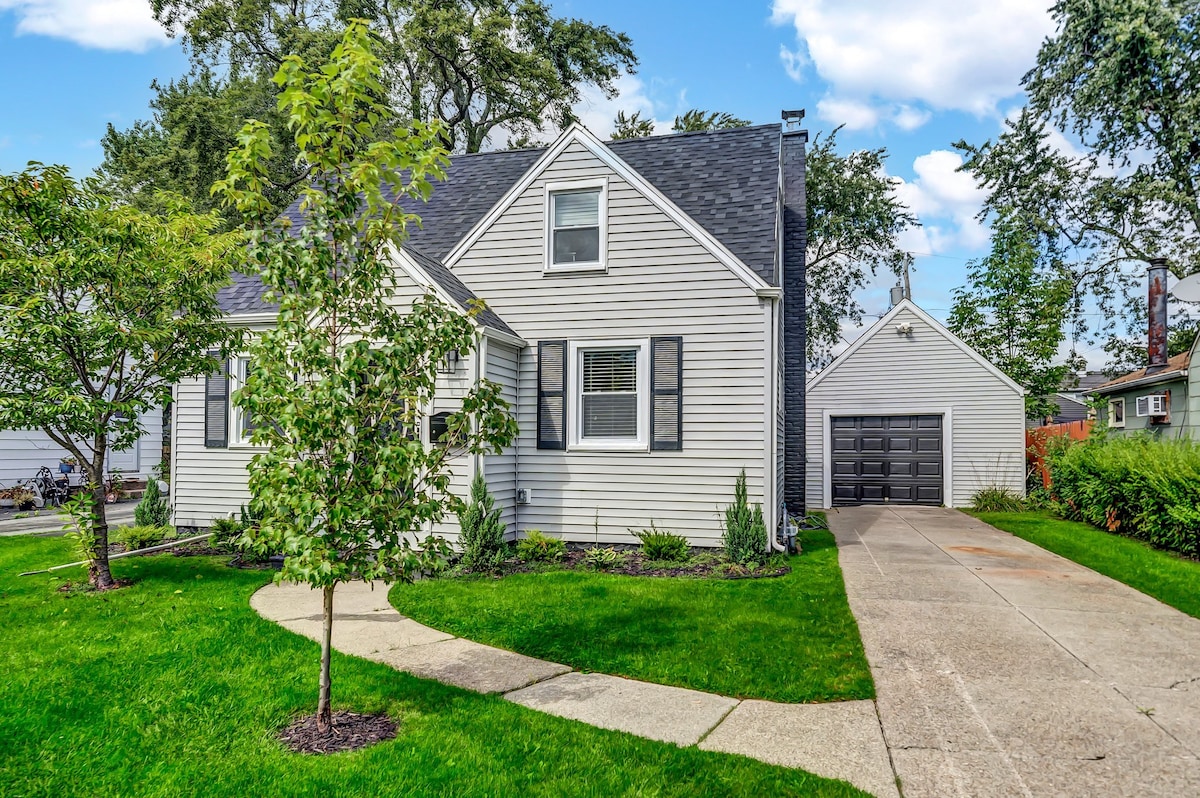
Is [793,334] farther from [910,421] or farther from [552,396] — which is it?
[910,421]

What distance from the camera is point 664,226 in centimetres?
955

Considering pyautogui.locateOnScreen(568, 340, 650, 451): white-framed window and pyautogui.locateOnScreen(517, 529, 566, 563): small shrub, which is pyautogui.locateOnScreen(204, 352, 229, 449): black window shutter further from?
pyautogui.locateOnScreen(568, 340, 650, 451): white-framed window

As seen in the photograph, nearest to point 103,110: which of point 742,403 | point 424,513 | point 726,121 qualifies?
point 726,121

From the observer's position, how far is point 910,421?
1650 centimetres

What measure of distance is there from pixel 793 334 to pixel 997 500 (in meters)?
7.20

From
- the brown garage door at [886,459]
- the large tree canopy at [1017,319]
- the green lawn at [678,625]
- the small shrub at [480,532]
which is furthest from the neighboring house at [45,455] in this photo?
the large tree canopy at [1017,319]

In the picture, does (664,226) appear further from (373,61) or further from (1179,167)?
(1179,167)

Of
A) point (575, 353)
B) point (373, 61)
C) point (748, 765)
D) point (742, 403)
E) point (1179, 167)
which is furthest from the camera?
point (1179, 167)

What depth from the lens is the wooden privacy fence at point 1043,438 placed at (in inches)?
609

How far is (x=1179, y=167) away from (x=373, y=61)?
81.7 ft

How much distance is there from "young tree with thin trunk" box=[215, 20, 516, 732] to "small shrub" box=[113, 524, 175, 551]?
291 inches

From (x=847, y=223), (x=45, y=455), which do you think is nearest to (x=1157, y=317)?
(x=847, y=223)

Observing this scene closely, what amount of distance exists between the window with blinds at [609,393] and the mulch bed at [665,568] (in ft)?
5.94

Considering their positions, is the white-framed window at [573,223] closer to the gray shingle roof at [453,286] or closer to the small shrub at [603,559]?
the gray shingle roof at [453,286]
